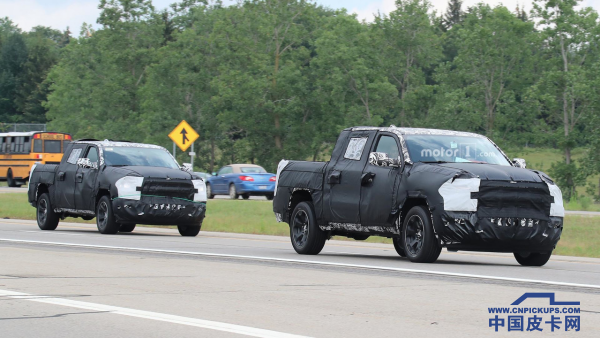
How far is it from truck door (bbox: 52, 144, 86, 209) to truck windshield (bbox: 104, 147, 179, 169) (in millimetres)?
1097

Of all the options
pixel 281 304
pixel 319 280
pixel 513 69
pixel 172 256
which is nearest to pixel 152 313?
pixel 281 304

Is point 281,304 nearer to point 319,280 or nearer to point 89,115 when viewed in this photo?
point 319,280

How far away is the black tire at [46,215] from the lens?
914 inches

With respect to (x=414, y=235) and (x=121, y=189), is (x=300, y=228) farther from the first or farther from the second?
(x=121, y=189)

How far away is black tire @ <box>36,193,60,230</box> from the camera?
2320cm

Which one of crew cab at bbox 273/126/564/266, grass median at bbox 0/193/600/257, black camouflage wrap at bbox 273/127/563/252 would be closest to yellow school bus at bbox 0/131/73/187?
grass median at bbox 0/193/600/257

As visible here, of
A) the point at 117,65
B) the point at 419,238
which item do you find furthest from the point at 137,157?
the point at 117,65

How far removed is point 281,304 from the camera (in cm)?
919

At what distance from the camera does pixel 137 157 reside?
2203 cm

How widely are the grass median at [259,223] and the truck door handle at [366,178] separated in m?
4.81

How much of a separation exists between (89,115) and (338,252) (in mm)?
66750

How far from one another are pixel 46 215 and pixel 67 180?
112 cm

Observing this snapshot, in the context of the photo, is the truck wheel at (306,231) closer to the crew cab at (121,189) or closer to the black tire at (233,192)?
the crew cab at (121,189)

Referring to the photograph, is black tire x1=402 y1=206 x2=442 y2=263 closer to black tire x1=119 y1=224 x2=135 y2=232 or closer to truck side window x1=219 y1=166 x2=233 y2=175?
black tire x1=119 y1=224 x2=135 y2=232
